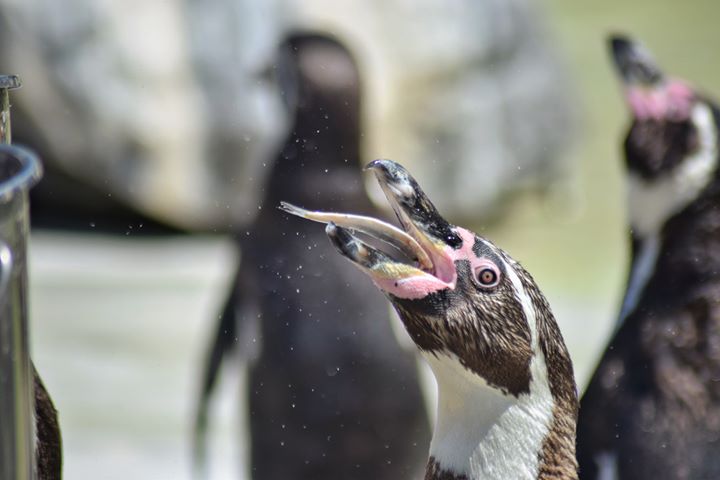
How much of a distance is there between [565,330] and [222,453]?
5.26ft

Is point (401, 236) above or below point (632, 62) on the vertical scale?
above

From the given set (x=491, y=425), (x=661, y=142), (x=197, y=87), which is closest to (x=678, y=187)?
(x=661, y=142)

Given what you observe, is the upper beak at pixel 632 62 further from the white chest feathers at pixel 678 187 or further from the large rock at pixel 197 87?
the large rock at pixel 197 87

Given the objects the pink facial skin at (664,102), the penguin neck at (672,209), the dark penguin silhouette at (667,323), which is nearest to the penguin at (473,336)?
the dark penguin silhouette at (667,323)

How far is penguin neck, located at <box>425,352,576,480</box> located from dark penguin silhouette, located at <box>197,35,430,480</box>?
4.64 feet

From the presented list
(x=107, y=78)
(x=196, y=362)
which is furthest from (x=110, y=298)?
(x=107, y=78)

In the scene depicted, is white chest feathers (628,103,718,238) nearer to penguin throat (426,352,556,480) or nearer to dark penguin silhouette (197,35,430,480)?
dark penguin silhouette (197,35,430,480)

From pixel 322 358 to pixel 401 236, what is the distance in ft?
5.38

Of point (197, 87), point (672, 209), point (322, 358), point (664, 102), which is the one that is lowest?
point (197, 87)

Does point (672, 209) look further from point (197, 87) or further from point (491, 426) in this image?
point (197, 87)

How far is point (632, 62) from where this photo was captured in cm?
288

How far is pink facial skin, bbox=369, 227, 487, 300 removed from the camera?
1.40 m

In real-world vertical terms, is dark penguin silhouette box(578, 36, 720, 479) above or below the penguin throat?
below

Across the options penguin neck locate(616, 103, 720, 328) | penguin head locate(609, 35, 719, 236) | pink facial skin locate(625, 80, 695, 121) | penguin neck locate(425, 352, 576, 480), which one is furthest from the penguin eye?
pink facial skin locate(625, 80, 695, 121)
